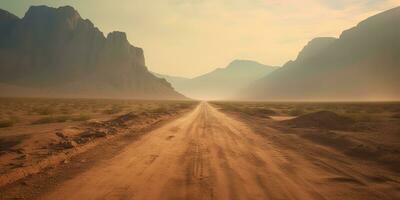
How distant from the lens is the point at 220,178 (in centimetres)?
Answer: 679

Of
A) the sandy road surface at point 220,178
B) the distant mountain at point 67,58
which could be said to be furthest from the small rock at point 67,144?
the distant mountain at point 67,58

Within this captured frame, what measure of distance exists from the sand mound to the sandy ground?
8.54 meters

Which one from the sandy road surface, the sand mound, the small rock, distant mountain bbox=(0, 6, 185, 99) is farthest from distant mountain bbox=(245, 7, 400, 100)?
Answer: the small rock

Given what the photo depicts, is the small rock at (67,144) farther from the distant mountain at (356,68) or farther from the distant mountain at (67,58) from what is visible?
the distant mountain at (356,68)

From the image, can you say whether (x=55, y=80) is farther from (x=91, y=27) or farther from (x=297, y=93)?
(x=297, y=93)

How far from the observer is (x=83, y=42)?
13150 cm

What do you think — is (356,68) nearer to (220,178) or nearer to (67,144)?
(67,144)

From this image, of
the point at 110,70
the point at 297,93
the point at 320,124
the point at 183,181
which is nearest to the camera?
the point at 183,181

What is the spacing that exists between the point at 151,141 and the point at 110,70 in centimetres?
12143

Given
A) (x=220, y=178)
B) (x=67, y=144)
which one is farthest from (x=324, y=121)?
(x=67, y=144)

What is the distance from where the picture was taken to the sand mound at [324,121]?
18.6 metres

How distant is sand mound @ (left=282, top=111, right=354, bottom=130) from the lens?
1857 cm

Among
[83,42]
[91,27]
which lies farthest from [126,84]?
[91,27]

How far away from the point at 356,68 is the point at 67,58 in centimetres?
12209
